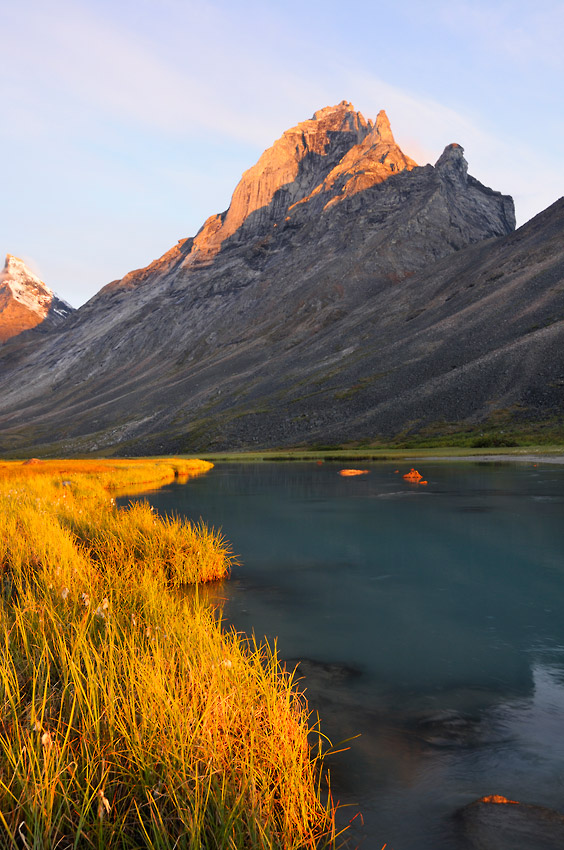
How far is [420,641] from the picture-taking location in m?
12.5

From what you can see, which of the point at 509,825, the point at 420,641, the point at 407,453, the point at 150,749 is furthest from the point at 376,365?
the point at 150,749

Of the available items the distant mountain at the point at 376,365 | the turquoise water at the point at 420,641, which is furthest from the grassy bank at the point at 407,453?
the turquoise water at the point at 420,641

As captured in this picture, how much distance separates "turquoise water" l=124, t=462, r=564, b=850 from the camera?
690 cm

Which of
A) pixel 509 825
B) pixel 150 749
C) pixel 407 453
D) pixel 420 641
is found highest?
pixel 150 749

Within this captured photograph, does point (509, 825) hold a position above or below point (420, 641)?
above

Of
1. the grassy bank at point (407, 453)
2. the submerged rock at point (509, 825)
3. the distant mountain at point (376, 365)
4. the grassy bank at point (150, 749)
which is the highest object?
the distant mountain at point (376, 365)

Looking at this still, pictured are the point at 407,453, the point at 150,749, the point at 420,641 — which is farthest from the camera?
the point at 407,453

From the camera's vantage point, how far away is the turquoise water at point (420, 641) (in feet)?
22.6

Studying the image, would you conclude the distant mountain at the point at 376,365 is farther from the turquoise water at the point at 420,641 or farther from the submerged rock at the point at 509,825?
the submerged rock at the point at 509,825

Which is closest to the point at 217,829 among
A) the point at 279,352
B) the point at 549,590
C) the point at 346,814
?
the point at 346,814

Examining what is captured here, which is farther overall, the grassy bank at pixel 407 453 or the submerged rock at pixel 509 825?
the grassy bank at pixel 407 453

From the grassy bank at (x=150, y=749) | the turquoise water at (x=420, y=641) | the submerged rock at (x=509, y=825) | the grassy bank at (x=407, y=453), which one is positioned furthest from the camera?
the grassy bank at (x=407, y=453)

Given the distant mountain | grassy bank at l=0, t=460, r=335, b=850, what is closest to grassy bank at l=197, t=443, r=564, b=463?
the distant mountain

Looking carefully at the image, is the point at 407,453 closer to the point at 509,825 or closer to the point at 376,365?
the point at 376,365
